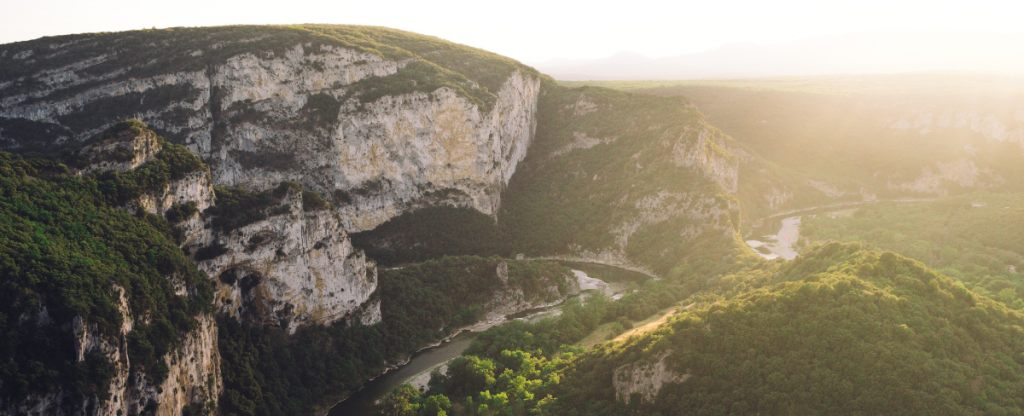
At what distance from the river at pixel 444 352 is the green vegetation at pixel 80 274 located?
18.0 m

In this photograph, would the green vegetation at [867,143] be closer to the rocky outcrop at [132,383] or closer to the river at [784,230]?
the river at [784,230]

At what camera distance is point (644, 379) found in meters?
48.2

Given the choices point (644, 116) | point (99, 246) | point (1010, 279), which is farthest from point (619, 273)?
point (99, 246)

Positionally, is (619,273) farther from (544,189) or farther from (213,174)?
(213,174)

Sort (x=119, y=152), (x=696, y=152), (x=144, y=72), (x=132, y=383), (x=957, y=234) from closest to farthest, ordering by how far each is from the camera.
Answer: (x=132, y=383) → (x=119, y=152) → (x=144, y=72) → (x=957, y=234) → (x=696, y=152)

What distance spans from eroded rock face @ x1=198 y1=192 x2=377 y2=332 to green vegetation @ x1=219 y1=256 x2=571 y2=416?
1.95 meters

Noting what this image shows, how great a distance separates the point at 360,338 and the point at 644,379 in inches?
1349

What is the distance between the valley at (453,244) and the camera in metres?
42.0

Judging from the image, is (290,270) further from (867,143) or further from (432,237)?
(867,143)

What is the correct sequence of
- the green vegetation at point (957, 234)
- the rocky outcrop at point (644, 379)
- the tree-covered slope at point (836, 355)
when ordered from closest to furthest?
the tree-covered slope at point (836, 355) → the rocky outcrop at point (644, 379) → the green vegetation at point (957, 234)

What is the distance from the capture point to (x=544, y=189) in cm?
12200

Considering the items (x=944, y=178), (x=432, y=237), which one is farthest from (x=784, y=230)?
(x=432, y=237)

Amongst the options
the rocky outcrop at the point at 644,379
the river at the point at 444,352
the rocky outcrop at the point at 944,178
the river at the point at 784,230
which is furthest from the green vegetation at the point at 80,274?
the rocky outcrop at the point at 944,178

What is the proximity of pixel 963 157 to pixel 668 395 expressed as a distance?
151m
